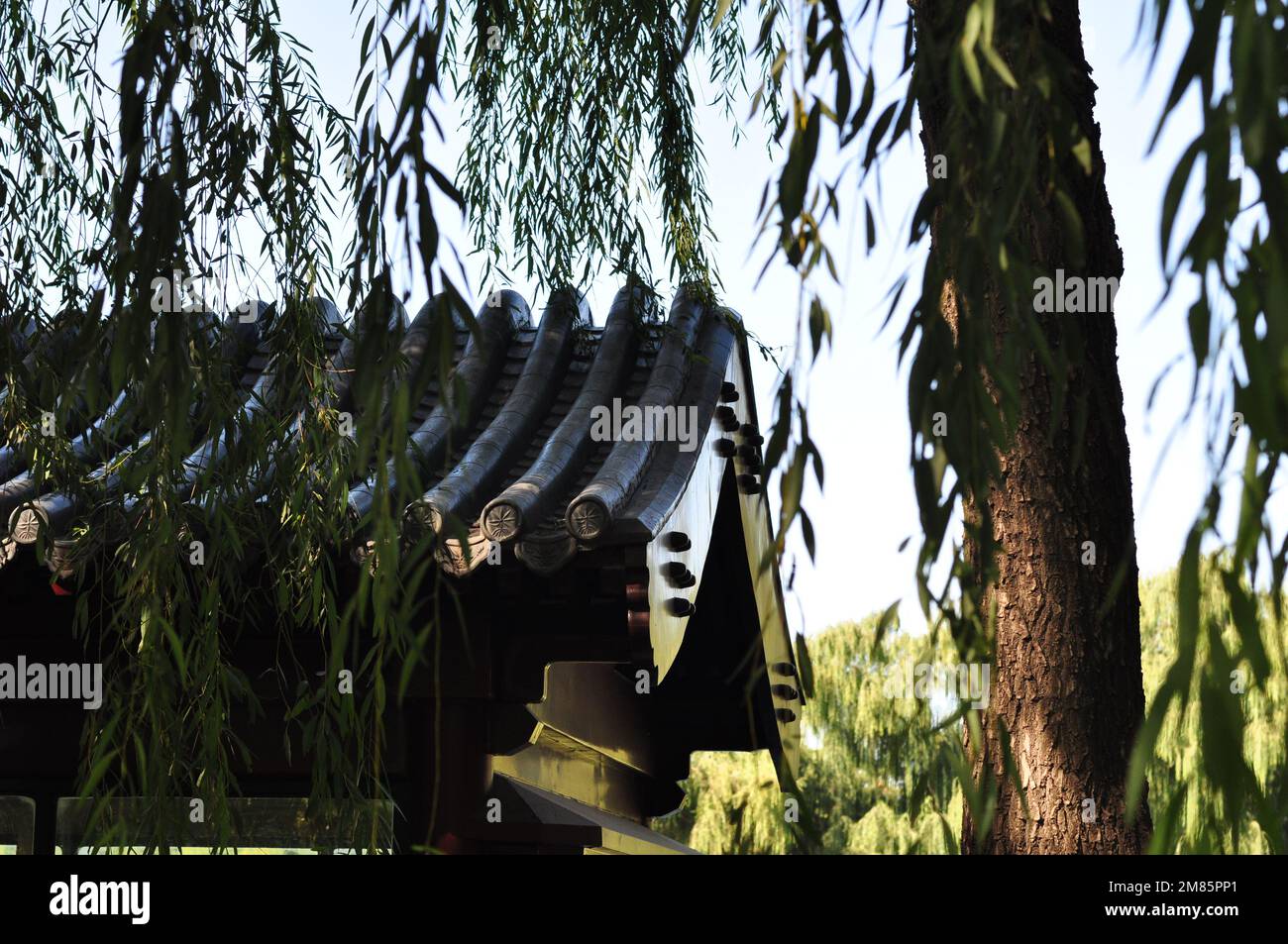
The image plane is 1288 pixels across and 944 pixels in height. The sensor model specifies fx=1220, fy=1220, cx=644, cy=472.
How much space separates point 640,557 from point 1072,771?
924 mm

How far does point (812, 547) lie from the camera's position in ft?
3.65

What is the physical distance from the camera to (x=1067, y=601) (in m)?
2.31

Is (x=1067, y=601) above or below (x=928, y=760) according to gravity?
above

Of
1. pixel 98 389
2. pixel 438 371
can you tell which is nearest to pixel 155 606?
pixel 98 389

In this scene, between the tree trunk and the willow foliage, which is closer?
the willow foliage

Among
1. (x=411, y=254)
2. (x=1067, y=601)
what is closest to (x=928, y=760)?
(x=1067, y=601)

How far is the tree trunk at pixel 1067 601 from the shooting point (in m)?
2.24

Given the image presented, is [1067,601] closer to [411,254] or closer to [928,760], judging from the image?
[928,760]

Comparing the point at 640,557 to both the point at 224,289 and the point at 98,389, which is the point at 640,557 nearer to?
the point at 224,289

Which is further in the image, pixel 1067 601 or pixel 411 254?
pixel 1067 601

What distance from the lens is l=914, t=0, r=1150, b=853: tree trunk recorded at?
2.24 metres

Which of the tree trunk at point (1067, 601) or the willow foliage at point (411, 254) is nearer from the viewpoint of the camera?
the willow foliage at point (411, 254)

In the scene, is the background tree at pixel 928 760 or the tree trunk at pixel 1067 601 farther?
the tree trunk at pixel 1067 601
